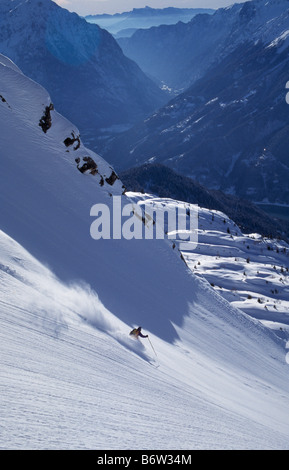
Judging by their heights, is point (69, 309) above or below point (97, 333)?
above

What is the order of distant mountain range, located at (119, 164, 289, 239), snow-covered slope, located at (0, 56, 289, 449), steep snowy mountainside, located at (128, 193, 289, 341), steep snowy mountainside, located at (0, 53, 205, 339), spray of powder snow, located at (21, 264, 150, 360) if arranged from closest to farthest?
1. snow-covered slope, located at (0, 56, 289, 449)
2. spray of powder snow, located at (21, 264, 150, 360)
3. steep snowy mountainside, located at (0, 53, 205, 339)
4. steep snowy mountainside, located at (128, 193, 289, 341)
5. distant mountain range, located at (119, 164, 289, 239)

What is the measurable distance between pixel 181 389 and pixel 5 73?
14.3 meters

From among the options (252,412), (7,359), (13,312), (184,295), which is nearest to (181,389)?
(252,412)

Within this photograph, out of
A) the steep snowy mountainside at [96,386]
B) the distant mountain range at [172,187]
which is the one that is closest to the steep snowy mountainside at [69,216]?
the steep snowy mountainside at [96,386]

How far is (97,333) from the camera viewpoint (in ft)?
23.3

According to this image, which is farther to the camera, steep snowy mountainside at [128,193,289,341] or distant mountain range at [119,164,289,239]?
distant mountain range at [119,164,289,239]

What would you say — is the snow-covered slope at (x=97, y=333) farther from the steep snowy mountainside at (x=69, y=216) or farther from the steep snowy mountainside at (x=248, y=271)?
the steep snowy mountainside at (x=248, y=271)

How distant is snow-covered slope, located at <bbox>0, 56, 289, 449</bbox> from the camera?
4.39 m

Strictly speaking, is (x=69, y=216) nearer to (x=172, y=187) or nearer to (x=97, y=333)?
(x=97, y=333)

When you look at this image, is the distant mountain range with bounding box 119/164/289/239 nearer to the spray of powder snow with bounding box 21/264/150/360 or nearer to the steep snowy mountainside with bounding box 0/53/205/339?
the steep snowy mountainside with bounding box 0/53/205/339

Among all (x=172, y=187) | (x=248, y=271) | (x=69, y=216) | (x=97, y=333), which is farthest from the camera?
(x=172, y=187)

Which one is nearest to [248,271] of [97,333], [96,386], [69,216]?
[69,216]

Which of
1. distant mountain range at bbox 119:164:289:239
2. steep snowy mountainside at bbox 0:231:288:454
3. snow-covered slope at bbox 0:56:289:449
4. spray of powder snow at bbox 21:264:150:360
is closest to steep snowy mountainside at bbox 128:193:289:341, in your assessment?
snow-covered slope at bbox 0:56:289:449

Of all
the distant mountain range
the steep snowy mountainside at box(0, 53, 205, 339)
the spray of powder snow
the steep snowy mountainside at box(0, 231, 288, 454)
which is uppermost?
the distant mountain range
